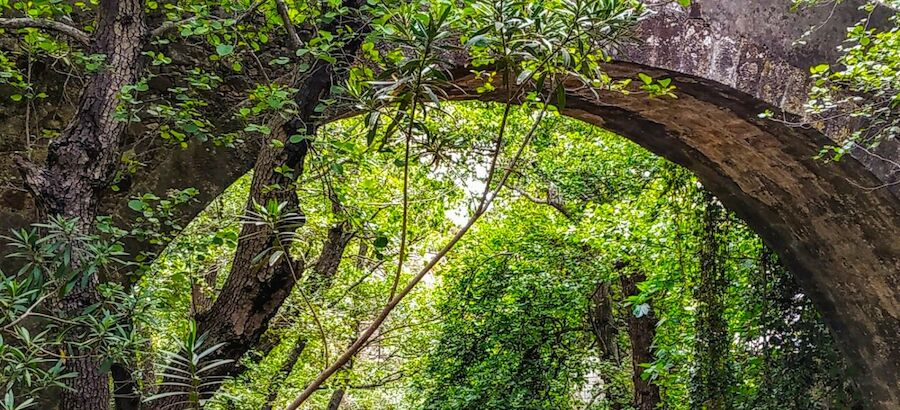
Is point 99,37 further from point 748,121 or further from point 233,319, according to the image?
point 748,121

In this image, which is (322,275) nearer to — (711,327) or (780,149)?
(711,327)

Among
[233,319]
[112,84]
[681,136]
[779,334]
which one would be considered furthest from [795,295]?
[112,84]

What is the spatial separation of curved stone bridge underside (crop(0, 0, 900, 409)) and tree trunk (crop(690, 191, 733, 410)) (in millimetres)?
388

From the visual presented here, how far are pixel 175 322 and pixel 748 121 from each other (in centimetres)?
334

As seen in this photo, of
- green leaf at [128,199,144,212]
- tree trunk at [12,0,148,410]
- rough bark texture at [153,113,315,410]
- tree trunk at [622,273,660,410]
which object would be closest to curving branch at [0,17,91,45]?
tree trunk at [12,0,148,410]

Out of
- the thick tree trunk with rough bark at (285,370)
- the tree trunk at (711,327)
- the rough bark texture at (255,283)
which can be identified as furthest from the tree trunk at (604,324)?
the rough bark texture at (255,283)

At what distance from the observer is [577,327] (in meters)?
5.20

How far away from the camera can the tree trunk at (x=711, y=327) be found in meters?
3.43

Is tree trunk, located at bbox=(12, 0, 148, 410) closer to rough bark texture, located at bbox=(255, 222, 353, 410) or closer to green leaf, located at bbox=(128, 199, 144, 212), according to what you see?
green leaf, located at bbox=(128, 199, 144, 212)

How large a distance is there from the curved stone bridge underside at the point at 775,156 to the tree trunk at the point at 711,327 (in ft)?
1.27

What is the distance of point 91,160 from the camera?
1.55 m

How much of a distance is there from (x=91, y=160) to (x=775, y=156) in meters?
2.68

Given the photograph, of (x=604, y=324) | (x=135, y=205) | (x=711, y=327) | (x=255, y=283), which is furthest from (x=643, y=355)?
(x=135, y=205)

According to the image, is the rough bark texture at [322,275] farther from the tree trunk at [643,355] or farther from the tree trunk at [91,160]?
the tree trunk at [91,160]
